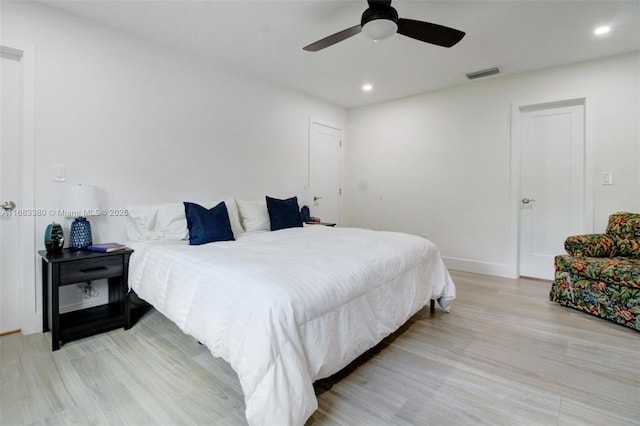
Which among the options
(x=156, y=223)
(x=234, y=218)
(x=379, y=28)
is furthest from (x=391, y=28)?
(x=156, y=223)

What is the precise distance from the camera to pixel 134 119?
2.89 m

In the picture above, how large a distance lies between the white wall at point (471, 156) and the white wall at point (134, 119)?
6.38ft

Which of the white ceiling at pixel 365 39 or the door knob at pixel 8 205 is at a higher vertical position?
the white ceiling at pixel 365 39

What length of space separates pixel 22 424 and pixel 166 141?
2.44 metres

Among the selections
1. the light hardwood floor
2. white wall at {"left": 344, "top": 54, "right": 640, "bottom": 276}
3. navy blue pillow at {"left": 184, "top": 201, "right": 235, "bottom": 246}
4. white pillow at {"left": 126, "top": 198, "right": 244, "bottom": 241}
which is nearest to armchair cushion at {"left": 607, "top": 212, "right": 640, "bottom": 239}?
white wall at {"left": 344, "top": 54, "right": 640, "bottom": 276}

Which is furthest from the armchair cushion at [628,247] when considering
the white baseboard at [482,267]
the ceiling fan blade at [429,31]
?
the ceiling fan blade at [429,31]

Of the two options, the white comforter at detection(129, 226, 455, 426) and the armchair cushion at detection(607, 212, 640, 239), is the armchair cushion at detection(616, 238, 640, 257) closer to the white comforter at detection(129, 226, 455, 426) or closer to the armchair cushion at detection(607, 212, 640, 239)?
the armchair cushion at detection(607, 212, 640, 239)

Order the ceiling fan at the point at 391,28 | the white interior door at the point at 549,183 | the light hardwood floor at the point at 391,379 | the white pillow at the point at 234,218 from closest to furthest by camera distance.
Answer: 1. the light hardwood floor at the point at 391,379
2. the ceiling fan at the point at 391,28
3. the white pillow at the point at 234,218
4. the white interior door at the point at 549,183

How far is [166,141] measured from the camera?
312 cm

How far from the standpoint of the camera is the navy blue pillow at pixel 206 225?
2613mm

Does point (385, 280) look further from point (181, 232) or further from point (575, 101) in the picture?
point (575, 101)

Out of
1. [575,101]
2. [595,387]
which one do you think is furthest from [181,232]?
[575,101]

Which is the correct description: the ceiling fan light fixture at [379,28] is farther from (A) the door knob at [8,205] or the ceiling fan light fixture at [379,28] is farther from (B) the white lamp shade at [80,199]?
(A) the door knob at [8,205]

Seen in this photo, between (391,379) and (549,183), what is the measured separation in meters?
3.48
